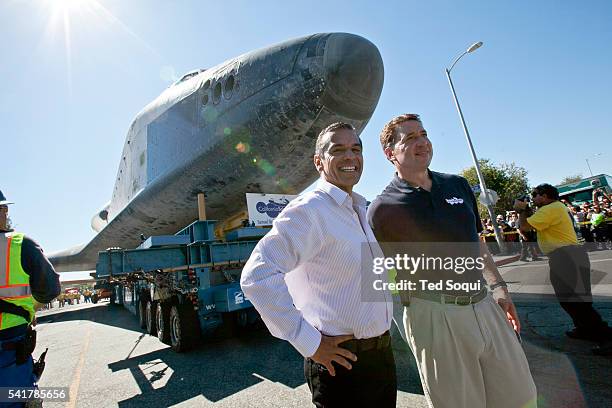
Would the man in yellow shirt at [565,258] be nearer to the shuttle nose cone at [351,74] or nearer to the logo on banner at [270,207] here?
the shuttle nose cone at [351,74]

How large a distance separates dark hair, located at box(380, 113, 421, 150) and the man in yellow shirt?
2.31m

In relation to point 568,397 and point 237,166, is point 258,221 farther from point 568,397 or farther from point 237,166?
point 568,397

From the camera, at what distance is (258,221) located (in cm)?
583

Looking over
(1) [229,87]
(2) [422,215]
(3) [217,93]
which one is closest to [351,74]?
(1) [229,87]

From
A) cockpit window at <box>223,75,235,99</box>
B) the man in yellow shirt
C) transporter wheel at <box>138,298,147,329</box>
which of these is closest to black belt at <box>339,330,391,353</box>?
the man in yellow shirt

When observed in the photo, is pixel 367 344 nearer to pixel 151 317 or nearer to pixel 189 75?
pixel 189 75

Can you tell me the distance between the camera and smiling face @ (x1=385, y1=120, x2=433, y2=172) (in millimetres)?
2057

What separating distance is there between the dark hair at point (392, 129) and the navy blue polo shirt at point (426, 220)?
1.07 feet

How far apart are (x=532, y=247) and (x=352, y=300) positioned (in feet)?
50.1

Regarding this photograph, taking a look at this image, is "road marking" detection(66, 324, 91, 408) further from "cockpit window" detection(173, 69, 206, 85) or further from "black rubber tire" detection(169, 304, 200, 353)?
"cockpit window" detection(173, 69, 206, 85)

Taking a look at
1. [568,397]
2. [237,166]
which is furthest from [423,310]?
[237,166]

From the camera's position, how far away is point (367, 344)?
1538mm

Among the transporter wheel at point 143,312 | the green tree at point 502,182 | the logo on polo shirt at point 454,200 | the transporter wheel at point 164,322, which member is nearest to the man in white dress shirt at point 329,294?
the logo on polo shirt at point 454,200

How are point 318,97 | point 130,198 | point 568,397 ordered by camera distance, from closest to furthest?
point 568,397 → point 318,97 → point 130,198
